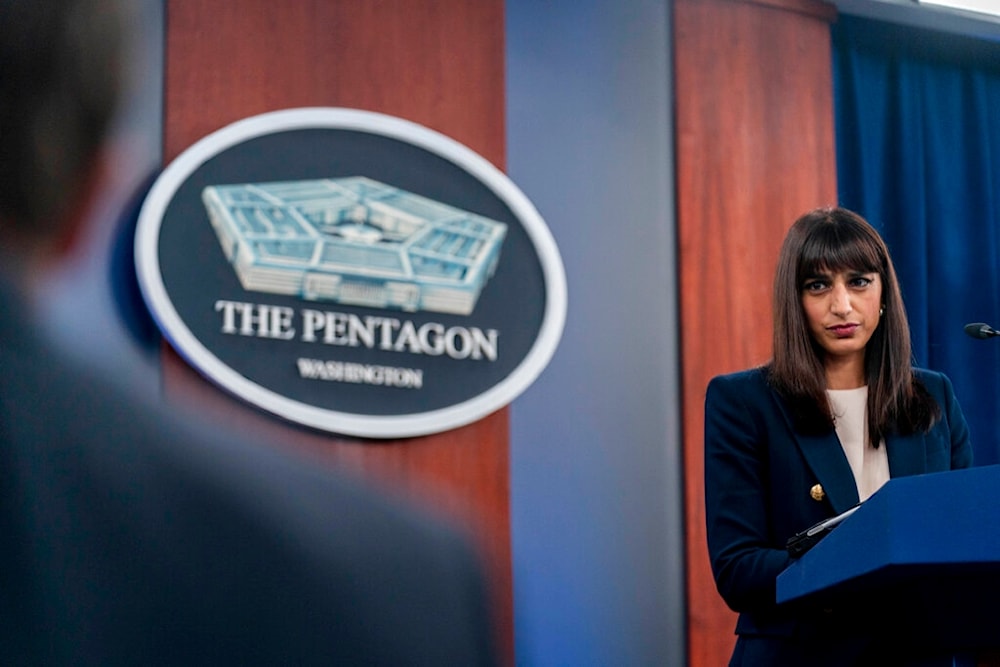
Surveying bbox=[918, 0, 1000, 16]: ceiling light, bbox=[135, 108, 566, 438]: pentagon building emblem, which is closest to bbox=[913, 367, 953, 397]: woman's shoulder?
bbox=[135, 108, 566, 438]: pentagon building emblem

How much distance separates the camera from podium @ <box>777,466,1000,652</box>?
1.45 m

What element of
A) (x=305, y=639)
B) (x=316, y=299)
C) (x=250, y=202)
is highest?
(x=250, y=202)

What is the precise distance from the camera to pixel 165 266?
3678 millimetres

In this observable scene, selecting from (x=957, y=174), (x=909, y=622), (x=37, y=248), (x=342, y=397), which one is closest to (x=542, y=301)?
→ (x=342, y=397)

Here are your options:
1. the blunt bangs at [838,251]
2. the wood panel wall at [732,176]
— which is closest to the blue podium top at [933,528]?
the blunt bangs at [838,251]

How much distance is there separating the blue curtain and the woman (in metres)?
2.87

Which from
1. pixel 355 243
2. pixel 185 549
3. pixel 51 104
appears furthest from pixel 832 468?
pixel 51 104

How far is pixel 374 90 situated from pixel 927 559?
2910 mm

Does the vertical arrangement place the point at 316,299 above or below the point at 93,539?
above

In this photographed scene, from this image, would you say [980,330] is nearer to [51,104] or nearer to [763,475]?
[763,475]

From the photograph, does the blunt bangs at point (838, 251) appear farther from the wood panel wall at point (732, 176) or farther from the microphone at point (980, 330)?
the wood panel wall at point (732, 176)

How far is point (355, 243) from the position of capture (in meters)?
3.97

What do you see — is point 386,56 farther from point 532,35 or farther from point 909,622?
point 909,622

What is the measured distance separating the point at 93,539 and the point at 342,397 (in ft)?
2.42
